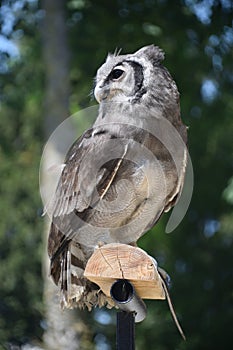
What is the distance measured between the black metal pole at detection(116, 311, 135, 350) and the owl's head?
1.28 metres

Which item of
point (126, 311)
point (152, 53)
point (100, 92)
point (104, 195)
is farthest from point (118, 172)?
point (126, 311)

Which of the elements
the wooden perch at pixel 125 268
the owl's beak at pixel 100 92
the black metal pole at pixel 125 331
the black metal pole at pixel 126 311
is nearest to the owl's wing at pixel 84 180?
the owl's beak at pixel 100 92

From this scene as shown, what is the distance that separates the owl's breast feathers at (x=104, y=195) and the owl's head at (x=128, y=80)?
178 millimetres

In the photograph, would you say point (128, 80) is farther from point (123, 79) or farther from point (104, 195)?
point (104, 195)

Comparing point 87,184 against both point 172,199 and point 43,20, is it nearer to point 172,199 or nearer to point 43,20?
point 172,199

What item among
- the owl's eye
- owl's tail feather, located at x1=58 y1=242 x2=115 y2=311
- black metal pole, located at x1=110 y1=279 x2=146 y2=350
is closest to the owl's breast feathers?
owl's tail feather, located at x1=58 y1=242 x2=115 y2=311

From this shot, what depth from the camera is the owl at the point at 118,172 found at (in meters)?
4.07

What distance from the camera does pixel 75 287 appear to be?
4.13m

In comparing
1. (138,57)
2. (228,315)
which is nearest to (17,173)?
(228,315)

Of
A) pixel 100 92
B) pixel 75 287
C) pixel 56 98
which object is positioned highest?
pixel 100 92

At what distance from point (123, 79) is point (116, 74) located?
6 centimetres

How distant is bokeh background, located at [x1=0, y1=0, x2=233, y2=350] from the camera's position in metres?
8.19

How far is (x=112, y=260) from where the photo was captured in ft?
11.2

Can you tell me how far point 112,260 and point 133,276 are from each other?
0.34ft
